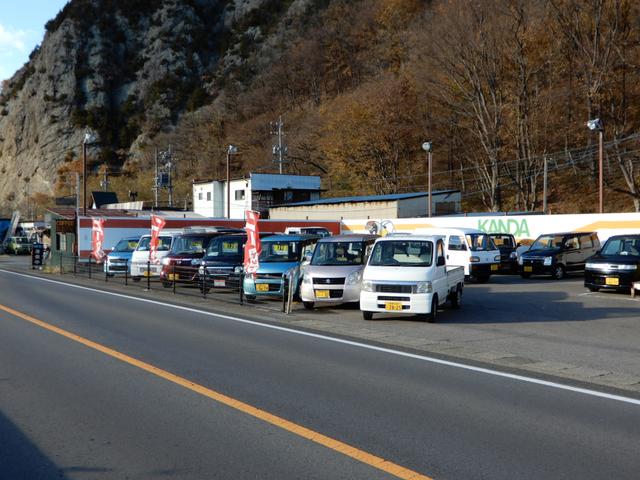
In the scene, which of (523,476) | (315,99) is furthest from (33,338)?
(315,99)

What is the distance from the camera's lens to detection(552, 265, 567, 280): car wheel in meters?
26.2

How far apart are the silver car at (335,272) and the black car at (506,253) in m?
11.8

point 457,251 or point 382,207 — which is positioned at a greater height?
point 382,207

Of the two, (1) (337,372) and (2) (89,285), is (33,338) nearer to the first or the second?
(1) (337,372)

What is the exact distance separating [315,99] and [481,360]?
89115mm

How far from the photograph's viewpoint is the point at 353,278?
16.0 meters

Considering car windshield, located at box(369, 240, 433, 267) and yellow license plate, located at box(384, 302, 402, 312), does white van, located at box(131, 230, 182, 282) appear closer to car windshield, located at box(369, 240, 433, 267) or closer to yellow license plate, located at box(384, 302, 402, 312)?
car windshield, located at box(369, 240, 433, 267)

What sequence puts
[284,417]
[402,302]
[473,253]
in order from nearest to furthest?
[284,417] < [402,302] < [473,253]

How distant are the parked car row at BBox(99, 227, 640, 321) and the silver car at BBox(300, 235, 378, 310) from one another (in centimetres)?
3

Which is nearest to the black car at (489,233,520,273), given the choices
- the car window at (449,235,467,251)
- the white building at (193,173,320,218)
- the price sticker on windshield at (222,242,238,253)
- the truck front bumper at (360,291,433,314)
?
the car window at (449,235,467,251)

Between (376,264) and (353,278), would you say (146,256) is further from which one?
(376,264)

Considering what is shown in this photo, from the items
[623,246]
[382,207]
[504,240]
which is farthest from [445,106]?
[623,246]

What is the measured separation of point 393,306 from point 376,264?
1361 mm

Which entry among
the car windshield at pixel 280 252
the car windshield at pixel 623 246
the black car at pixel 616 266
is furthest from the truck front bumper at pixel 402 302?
the car windshield at pixel 623 246
